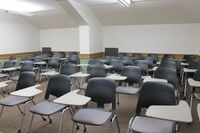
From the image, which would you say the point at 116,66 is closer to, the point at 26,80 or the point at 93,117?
the point at 26,80

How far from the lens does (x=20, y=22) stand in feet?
30.8

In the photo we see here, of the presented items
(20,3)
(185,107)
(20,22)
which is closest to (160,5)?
(20,3)

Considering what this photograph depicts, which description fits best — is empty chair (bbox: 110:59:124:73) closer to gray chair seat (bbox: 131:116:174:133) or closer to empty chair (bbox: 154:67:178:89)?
empty chair (bbox: 154:67:178:89)

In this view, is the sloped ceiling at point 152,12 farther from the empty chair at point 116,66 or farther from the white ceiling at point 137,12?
the empty chair at point 116,66

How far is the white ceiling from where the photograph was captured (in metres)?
6.65

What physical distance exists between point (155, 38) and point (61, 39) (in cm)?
470

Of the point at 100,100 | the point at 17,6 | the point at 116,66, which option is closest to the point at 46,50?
the point at 17,6

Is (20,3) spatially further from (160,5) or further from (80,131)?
(80,131)

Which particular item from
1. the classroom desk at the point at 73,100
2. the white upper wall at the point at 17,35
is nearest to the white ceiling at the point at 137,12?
the white upper wall at the point at 17,35

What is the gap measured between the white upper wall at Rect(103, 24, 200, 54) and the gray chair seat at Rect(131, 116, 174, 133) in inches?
244

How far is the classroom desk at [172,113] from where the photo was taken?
1846mm

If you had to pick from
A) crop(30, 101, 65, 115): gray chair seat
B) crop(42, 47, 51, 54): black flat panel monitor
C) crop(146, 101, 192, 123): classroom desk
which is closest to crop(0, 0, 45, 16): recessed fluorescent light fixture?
crop(42, 47, 51, 54): black flat panel monitor

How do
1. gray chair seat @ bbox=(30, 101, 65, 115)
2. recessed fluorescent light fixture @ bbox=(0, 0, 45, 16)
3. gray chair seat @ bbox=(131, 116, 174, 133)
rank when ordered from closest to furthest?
gray chair seat @ bbox=(131, 116, 174, 133), gray chair seat @ bbox=(30, 101, 65, 115), recessed fluorescent light fixture @ bbox=(0, 0, 45, 16)

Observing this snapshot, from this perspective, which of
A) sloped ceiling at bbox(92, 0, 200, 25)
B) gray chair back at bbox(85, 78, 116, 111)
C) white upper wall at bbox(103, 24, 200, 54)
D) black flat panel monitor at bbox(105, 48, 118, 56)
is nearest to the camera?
gray chair back at bbox(85, 78, 116, 111)
